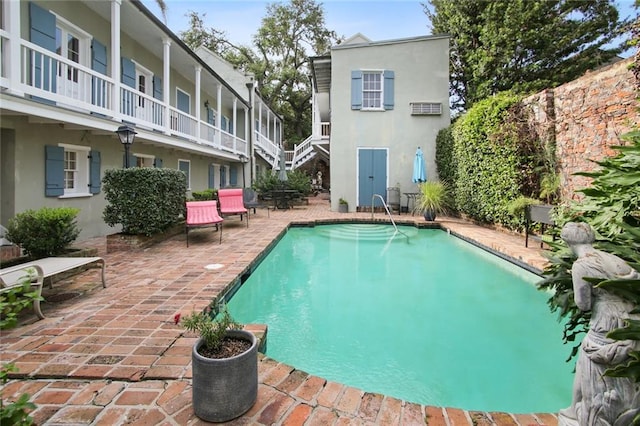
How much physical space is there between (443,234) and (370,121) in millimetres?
5910

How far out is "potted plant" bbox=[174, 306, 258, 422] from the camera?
1.86 meters

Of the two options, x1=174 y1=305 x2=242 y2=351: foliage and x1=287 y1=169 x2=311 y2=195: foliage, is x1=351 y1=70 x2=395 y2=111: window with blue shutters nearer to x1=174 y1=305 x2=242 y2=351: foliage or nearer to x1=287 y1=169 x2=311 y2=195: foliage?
x1=287 y1=169 x2=311 y2=195: foliage

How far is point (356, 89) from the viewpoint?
43.7 feet

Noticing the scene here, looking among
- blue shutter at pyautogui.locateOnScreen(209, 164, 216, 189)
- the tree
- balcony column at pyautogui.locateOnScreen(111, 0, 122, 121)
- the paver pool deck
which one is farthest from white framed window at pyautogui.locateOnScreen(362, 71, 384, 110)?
the paver pool deck

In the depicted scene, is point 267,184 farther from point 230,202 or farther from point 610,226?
point 610,226

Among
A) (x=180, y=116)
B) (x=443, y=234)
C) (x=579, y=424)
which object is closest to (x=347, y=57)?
(x=180, y=116)

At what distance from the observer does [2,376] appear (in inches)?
48.4

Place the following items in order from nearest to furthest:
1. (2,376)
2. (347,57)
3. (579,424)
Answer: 1. (2,376)
2. (579,424)
3. (347,57)

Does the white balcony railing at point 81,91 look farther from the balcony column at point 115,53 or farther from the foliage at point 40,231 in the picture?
the foliage at point 40,231

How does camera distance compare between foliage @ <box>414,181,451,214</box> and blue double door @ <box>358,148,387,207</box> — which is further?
blue double door @ <box>358,148,387,207</box>

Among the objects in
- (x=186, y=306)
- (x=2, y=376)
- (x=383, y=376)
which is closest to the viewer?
(x=2, y=376)

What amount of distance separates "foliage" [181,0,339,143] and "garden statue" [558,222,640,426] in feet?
94.8

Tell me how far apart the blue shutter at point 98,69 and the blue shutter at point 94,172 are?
148 centimetres

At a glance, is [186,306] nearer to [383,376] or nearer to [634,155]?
[383,376]
